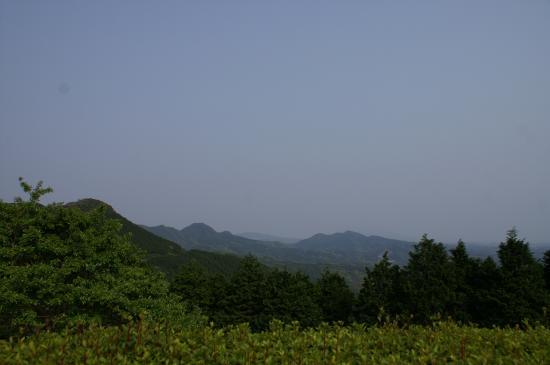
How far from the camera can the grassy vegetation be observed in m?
6.05

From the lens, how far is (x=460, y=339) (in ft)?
23.5

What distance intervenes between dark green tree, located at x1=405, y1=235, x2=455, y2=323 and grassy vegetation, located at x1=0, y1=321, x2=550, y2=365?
27365 mm

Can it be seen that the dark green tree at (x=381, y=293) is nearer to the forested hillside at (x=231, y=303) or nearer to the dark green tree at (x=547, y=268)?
the forested hillside at (x=231, y=303)

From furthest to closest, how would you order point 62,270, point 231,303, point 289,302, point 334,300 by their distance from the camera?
point 334,300 → point 231,303 → point 289,302 → point 62,270

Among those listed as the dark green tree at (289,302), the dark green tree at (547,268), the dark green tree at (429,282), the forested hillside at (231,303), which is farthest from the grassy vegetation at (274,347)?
the dark green tree at (547,268)

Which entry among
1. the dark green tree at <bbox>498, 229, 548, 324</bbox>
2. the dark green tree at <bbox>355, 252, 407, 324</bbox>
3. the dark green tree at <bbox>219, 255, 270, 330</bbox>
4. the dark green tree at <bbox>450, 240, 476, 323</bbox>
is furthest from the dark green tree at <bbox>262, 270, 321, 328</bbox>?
the dark green tree at <bbox>498, 229, 548, 324</bbox>

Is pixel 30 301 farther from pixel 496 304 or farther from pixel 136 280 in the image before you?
pixel 496 304

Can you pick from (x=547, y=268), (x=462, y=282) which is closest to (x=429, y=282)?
(x=462, y=282)

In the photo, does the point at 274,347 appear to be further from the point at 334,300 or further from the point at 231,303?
the point at 334,300

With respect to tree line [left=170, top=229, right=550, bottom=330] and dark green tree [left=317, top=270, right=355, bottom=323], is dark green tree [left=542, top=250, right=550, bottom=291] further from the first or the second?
dark green tree [left=317, top=270, right=355, bottom=323]

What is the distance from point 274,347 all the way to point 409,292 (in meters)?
30.5

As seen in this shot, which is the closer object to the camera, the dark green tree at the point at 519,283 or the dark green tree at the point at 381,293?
the dark green tree at the point at 519,283

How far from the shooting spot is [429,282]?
3456 cm

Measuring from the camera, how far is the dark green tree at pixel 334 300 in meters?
39.7
